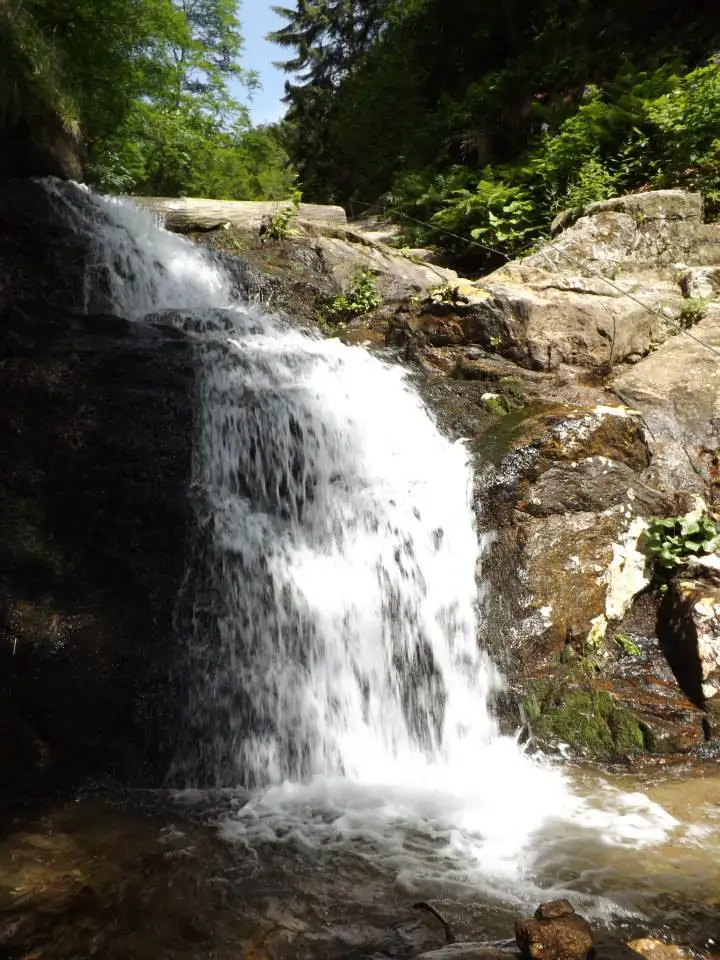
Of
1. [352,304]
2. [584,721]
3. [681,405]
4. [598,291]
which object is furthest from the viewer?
[352,304]

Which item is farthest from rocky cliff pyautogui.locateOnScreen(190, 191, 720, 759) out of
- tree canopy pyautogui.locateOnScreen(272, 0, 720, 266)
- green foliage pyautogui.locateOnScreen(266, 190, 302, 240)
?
tree canopy pyautogui.locateOnScreen(272, 0, 720, 266)

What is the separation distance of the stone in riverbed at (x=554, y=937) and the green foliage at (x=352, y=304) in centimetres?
783

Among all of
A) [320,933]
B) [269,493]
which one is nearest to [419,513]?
[269,493]

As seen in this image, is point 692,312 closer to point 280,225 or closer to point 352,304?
point 352,304

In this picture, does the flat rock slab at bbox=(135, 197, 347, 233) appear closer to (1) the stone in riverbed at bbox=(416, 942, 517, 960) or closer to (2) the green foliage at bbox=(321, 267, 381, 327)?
(2) the green foliage at bbox=(321, 267, 381, 327)

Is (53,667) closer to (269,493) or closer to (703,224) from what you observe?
(269,493)

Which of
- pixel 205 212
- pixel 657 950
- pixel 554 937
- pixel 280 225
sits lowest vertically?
pixel 657 950

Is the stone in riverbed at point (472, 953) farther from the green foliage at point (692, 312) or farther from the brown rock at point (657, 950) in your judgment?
the green foliage at point (692, 312)

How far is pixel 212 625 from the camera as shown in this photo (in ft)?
16.3

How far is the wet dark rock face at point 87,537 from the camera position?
425cm

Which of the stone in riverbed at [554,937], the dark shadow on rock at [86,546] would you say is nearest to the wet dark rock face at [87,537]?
the dark shadow on rock at [86,546]

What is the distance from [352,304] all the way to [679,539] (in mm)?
5481

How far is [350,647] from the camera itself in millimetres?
5332

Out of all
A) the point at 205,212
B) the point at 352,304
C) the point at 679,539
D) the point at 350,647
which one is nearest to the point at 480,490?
the point at 679,539
